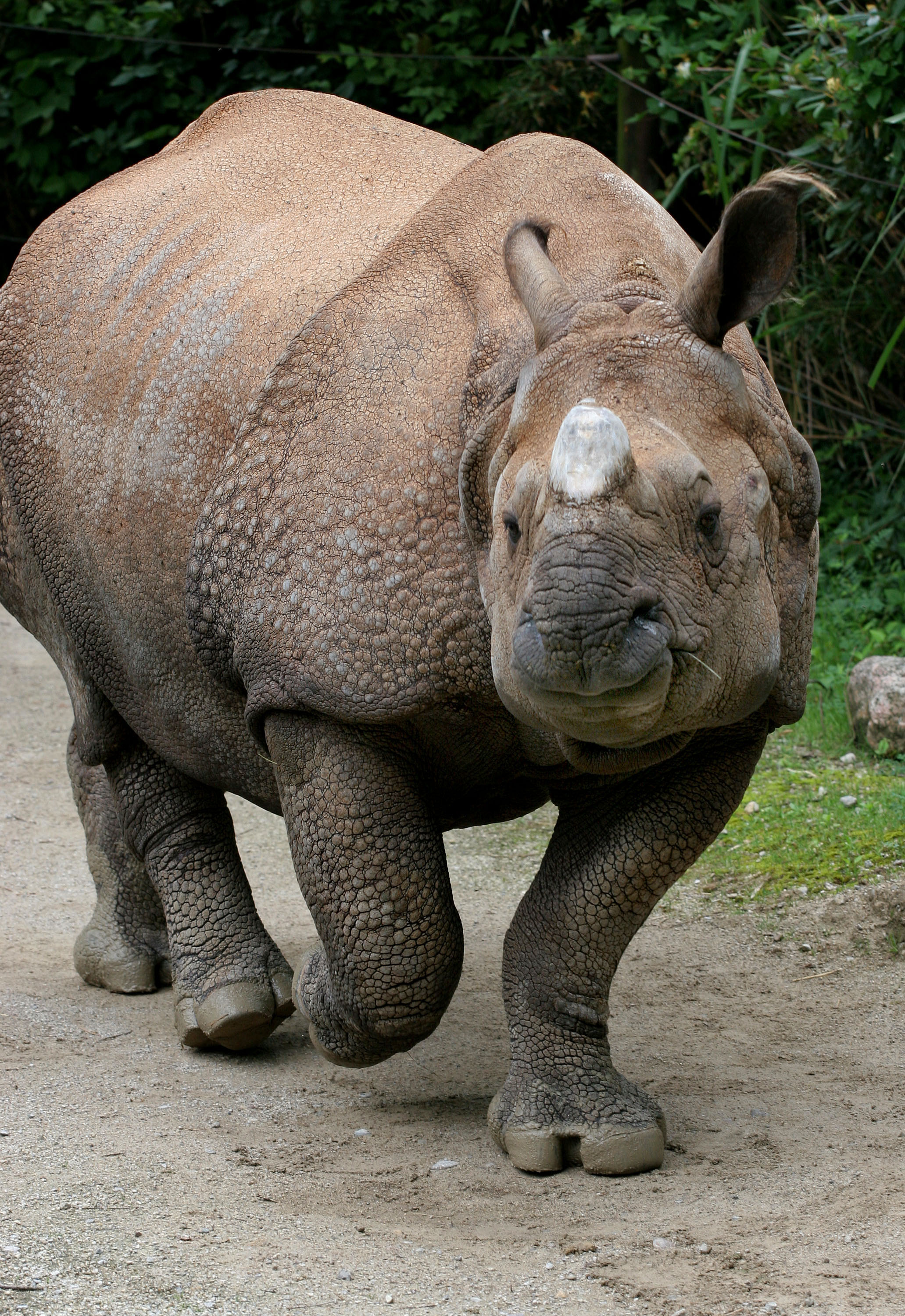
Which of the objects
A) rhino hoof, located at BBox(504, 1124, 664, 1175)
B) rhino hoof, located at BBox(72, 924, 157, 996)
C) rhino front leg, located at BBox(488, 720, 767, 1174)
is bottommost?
rhino hoof, located at BBox(72, 924, 157, 996)

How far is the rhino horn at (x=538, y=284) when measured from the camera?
290 cm

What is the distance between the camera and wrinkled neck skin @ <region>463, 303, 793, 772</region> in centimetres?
247

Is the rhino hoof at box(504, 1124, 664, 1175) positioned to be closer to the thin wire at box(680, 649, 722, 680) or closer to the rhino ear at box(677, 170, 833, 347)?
the thin wire at box(680, 649, 722, 680)

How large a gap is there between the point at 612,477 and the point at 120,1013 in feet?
8.75

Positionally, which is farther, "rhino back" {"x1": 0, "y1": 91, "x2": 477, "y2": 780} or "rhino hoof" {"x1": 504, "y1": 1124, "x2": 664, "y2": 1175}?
"rhino back" {"x1": 0, "y1": 91, "x2": 477, "y2": 780}

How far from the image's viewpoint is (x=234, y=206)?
405cm

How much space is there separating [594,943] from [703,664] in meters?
0.96

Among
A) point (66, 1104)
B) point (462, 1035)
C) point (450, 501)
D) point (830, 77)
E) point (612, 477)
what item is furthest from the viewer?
point (830, 77)

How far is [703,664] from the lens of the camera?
2.65 metres

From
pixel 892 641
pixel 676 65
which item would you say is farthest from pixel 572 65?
pixel 892 641

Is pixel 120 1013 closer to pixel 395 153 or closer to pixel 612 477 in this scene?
pixel 395 153

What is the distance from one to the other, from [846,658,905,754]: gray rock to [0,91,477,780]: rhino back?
277 cm

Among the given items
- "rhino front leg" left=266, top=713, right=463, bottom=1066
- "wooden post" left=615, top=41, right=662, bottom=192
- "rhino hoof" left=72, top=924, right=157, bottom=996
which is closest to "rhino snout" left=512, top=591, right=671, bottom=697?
"rhino front leg" left=266, top=713, right=463, bottom=1066

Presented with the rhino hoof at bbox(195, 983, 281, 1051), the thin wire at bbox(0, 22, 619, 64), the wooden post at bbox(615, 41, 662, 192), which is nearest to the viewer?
the rhino hoof at bbox(195, 983, 281, 1051)
